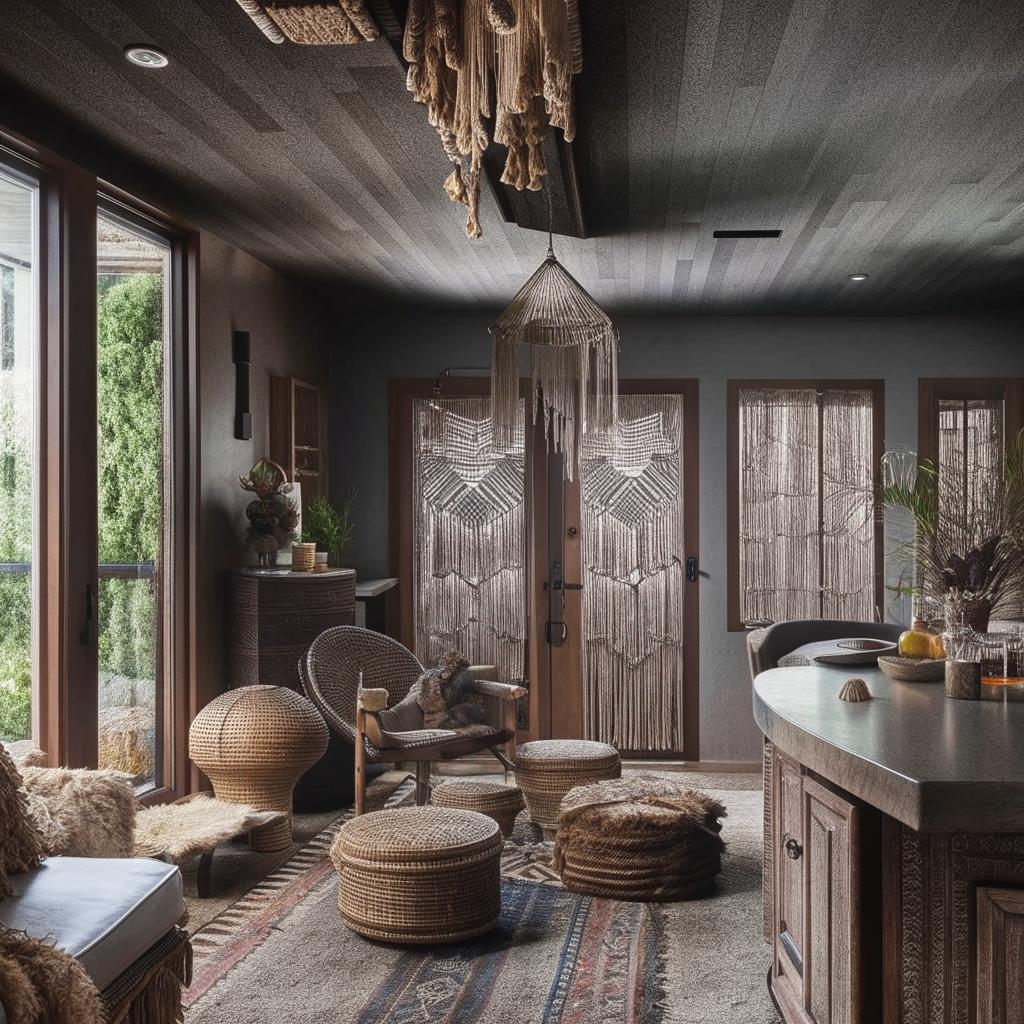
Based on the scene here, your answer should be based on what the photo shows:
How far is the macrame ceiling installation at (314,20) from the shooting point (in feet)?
7.73

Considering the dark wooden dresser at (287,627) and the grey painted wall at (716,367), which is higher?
the grey painted wall at (716,367)

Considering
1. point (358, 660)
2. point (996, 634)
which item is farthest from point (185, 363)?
point (996, 634)

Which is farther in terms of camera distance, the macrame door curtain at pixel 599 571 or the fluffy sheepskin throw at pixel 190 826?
the macrame door curtain at pixel 599 571

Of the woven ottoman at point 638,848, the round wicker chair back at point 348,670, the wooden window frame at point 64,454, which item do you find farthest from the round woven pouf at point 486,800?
the wooden window frame at point 64,454

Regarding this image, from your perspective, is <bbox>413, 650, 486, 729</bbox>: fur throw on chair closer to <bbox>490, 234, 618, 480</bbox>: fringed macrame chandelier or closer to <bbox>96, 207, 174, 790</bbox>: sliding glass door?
<bbox>96, 207, 174, 790</bbox>: sliding glass door

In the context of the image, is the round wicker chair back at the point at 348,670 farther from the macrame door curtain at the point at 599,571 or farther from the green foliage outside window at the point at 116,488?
the macrame door curtain at the point at 599,571

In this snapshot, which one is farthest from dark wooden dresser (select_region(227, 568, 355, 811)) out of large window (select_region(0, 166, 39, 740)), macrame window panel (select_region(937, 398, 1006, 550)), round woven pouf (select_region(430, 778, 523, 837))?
macrame window panel (select_region(937, 398, 1006, 550))

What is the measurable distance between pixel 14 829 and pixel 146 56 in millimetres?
1952

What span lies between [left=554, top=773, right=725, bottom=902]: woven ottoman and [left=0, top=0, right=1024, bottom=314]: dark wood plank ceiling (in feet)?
7.35

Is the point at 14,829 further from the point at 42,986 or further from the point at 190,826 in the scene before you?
the point at 190,826

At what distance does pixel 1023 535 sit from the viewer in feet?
9.79

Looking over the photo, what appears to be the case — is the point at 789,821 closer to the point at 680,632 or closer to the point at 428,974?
the point at 428,974

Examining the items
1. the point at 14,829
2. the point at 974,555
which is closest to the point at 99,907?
the point at 14,829

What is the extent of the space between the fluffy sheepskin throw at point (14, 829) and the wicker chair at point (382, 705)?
6.63 feet
